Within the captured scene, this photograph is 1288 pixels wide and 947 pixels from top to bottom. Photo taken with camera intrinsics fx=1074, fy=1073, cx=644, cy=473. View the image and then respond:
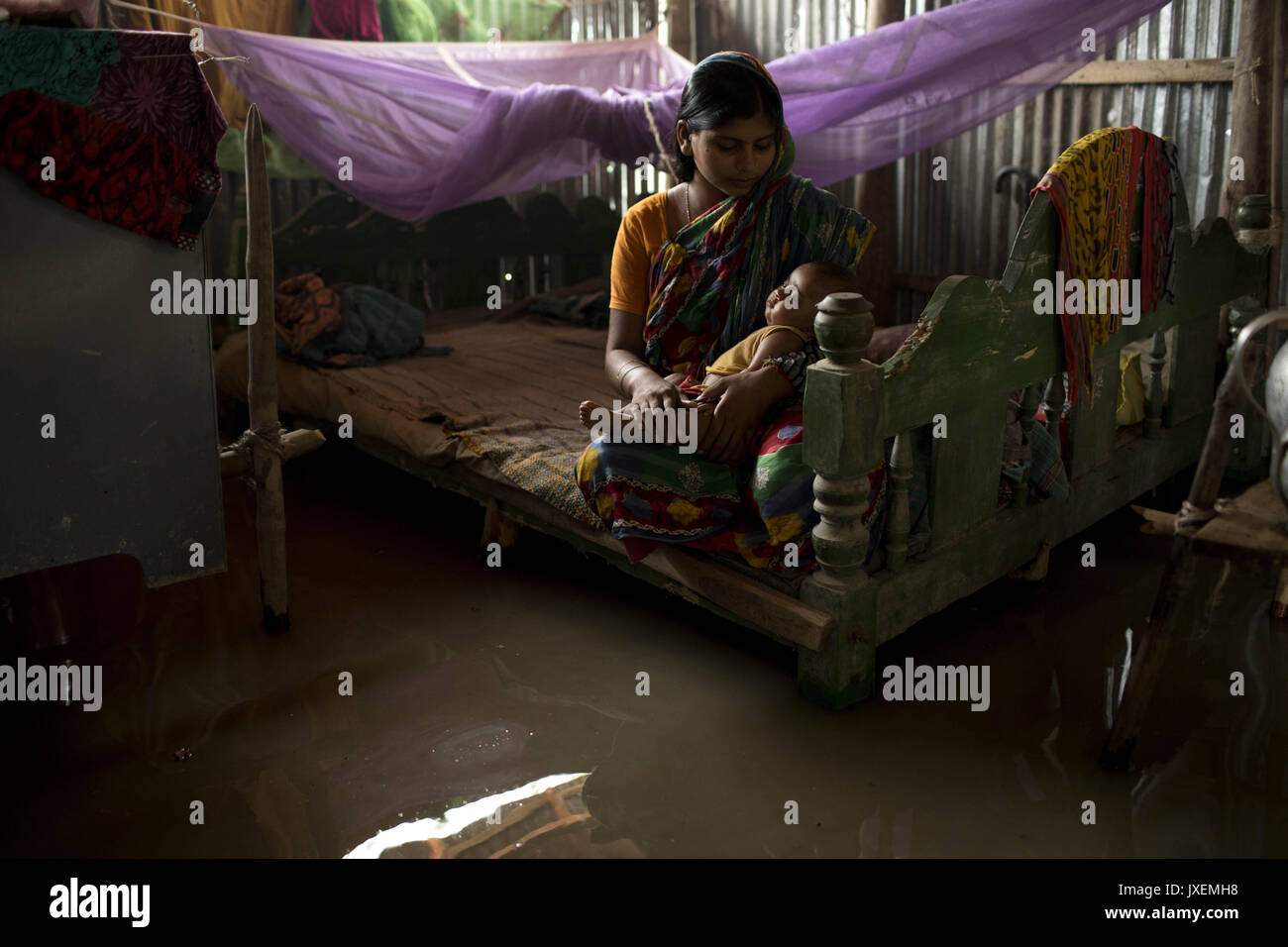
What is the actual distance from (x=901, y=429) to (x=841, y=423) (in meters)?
0.23

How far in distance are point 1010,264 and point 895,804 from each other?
136 cm

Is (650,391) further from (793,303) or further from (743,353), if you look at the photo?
(793,303)

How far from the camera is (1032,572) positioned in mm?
3338

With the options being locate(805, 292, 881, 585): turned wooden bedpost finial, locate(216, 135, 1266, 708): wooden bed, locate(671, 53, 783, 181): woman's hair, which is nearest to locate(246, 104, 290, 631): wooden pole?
locate(216, 135, 1266, 708): wooden bed

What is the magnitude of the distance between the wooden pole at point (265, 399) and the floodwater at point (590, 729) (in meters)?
0.17

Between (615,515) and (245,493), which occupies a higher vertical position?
(615,515)

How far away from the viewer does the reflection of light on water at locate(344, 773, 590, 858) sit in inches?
88.6

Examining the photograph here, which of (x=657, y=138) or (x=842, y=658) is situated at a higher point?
(x=657, y=138)

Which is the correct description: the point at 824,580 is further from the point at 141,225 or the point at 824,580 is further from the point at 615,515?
the point at 141,225

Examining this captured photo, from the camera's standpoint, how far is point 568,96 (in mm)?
4512

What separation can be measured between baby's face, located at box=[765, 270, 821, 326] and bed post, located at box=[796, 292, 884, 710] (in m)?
0.22

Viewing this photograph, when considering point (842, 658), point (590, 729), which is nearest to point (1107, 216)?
point (842, 658)

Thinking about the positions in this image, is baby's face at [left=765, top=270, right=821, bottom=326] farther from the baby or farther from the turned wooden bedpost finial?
the turned wooden bedpost finial
